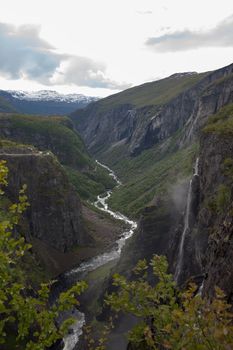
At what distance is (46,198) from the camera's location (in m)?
160

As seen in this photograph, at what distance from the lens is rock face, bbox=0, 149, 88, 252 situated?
155250 mm

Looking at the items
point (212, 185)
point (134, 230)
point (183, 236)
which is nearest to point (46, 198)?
point (134, 230)

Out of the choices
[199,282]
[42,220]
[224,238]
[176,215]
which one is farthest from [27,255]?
[224,238]

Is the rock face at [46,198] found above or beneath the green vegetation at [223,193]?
beneath

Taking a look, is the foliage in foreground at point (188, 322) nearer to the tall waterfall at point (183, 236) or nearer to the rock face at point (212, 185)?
the rock face at point (212, 185)

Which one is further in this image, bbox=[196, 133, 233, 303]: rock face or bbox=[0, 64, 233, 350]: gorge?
bbox=[0, 64, 233, 350]: gorge

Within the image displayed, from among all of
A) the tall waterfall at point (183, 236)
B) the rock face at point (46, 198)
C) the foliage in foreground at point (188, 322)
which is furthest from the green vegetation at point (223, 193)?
the rock face at point (46, 198)

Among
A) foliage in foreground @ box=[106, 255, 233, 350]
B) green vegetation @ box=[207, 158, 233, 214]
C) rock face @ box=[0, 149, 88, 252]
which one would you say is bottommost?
rock face @ box=[0, 149, 88, 252]

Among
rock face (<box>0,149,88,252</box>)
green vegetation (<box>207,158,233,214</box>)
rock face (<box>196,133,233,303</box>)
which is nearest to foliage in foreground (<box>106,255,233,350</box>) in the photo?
rock face (<box>196,133,233,303</box>)

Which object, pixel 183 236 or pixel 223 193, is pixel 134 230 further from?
pixel 223 193

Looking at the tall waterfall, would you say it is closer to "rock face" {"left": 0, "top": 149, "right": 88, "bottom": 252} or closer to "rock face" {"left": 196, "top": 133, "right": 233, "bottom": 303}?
"rock face" {"left": 196, "top": 133, "right": 233, "bottom": 303}

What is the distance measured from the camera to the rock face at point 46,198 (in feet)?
Answer: 509

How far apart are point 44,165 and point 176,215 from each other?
82567mm

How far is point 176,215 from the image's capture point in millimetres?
92562
